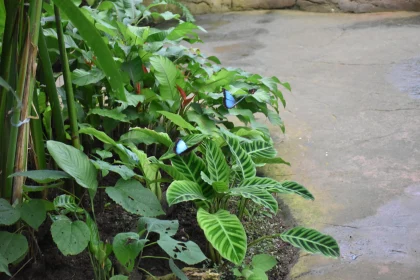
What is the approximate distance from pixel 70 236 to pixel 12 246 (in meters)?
0.20

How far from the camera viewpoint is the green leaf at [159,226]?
78.5 inches

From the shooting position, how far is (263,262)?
7.29ft

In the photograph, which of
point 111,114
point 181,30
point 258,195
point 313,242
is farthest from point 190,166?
point 181,30

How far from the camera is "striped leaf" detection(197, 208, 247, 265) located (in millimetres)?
1979

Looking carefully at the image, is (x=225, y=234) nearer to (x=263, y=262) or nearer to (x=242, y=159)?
(x=263, y=262)

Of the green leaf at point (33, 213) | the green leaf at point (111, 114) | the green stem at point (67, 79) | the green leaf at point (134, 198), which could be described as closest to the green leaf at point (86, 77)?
the green leaf at point (111, 114)

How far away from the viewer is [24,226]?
82.7 inches

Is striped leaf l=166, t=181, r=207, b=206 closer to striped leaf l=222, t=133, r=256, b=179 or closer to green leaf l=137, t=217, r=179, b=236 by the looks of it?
green leaf l=137, t=217, r=179, b=236

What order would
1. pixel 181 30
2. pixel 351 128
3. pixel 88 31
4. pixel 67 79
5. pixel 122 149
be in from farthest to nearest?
pixel 351 128 → pixel 181 30 → pixel 122 149 → pixel 67 79 → pixel 88 31

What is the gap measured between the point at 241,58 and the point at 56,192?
329cm

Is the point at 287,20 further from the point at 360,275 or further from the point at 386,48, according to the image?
the point at 360,275

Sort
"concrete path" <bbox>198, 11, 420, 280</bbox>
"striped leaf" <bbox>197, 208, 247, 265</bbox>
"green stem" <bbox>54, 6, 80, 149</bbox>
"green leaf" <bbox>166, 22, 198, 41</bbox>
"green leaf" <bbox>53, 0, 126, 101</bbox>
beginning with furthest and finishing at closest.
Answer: "green leaf" <bbox>166, 22, 198, 41</bbox>
"concrete path" <bbox>198, 11, 420, 280</bbox>
"green stem" <bbox>54, 6, 80, 149</bbox>
"striped leaf" <bbox>197, 208, 247, 265</bbox>
"green leaf" <bbox>53, 0, 126, 101</bbox>

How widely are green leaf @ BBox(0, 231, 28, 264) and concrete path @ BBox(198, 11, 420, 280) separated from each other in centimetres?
106

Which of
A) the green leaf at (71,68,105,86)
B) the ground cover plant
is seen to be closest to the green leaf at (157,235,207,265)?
the ground cover plant
